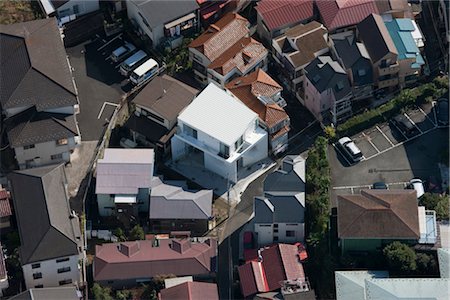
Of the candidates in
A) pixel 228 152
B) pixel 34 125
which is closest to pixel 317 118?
pixel 228 152

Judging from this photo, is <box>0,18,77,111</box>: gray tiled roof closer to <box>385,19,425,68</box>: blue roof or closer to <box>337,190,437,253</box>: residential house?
<box>337,190,437,253</box>: residential house

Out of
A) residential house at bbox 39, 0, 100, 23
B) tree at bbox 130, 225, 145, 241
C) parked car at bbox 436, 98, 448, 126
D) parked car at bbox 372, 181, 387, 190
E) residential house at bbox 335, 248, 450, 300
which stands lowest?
residential house at bbox 335, 248, 450, 300

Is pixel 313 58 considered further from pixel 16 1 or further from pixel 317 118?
pixel 16 1

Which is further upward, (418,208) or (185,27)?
(185,27)

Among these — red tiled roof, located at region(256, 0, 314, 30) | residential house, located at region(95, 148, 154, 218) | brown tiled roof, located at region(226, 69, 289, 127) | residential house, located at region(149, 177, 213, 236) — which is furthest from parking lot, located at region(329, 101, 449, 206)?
residential house, located at region(95, 148, 154, 218)

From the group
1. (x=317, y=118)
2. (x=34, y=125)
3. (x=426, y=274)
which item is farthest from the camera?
(x=317, y=118)

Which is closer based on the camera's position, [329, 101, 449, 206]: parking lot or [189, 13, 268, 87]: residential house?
[329, 101, 449, 206]: parking lot
